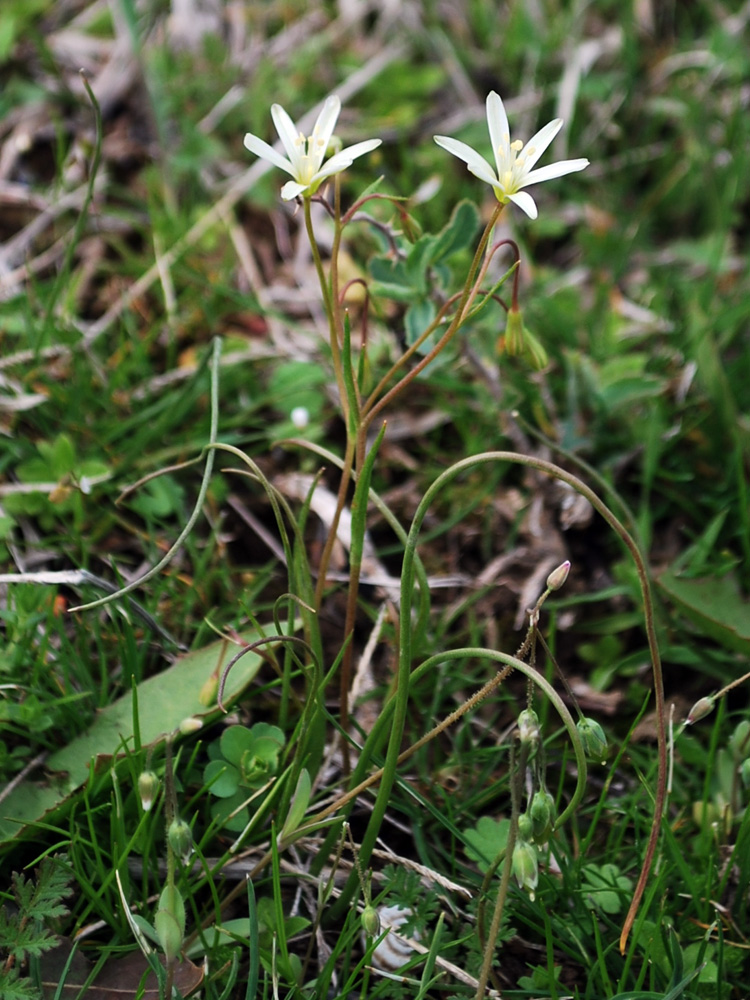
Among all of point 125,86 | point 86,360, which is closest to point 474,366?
point 86,360

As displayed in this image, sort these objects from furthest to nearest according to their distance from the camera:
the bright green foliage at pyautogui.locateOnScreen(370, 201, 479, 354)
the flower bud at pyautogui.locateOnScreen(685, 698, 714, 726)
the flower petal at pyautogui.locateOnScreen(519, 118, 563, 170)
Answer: the bright green foliage at pyautogui.locateOnScreen(370, 201, 479, 354) → the flower bud at pyautogui.locateOnScreen(685, 698, 714, 726) → the flower petal at pyautogui.locateOnScreen(519, 118, 563, 170)

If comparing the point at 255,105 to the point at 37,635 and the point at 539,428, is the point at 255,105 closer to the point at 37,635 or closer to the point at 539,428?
the point at 539,428

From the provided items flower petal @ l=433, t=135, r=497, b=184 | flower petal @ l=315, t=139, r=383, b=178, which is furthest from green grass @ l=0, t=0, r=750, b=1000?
flower petal @ l=433, t=135, r=497, b=184

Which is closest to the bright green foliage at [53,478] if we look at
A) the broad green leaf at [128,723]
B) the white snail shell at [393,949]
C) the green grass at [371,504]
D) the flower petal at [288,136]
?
the green grass at [371,504]

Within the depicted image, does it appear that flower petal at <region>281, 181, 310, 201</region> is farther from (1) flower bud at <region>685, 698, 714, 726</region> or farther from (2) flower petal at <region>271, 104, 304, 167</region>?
(1) flower bud at <region>685, 698, 714, 726</region>

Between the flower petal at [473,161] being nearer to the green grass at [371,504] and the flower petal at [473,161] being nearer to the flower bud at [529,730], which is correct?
the green grass at [371,504]
